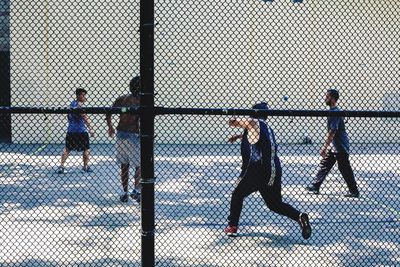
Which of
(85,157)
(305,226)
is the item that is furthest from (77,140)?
(305,226)

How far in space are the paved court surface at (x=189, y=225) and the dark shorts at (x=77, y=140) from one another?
55 centimetres

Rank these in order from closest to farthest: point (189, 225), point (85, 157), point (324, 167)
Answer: point (189, 225) → point (324, 167) → point (85, 157)

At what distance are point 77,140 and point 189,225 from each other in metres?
3.78

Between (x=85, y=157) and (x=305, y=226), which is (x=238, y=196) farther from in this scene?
(x=85, y=157)

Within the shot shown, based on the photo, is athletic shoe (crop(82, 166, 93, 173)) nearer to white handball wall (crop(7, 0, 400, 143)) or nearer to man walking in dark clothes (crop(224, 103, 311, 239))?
white handball wall (crop(7, 0, 400, 143))

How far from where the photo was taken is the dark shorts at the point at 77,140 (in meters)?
8.30

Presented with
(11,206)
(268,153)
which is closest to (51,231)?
(11,206)

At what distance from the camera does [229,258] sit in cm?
431

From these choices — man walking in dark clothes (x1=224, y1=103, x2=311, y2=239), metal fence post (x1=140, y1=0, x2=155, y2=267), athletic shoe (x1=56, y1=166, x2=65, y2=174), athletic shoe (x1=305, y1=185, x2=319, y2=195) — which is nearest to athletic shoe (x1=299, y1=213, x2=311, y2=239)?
man walking in dark clothes (x1=224, y1=103, x2=311, y2=239)

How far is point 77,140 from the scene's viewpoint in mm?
8383

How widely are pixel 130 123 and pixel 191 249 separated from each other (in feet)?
7.46

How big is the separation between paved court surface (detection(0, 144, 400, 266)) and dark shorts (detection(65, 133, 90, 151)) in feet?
1.81

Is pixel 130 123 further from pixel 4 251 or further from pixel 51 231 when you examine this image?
pixel 4 251

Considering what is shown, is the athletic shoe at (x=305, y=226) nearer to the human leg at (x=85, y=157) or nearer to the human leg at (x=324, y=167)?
the human leg at (x=324, y=167)
